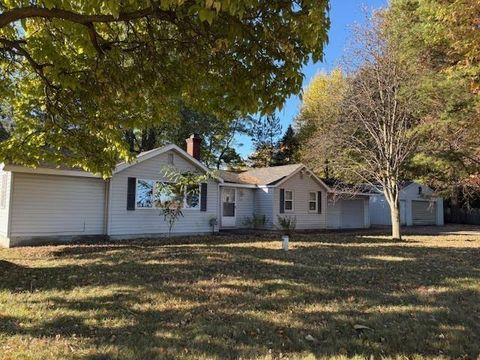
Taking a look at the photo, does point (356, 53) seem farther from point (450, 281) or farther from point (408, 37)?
point (450, 281)

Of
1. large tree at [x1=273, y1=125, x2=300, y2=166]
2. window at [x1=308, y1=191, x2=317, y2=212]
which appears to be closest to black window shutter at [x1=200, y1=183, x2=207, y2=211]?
window at [x1=308, y1=191, x2=317, y2=212]

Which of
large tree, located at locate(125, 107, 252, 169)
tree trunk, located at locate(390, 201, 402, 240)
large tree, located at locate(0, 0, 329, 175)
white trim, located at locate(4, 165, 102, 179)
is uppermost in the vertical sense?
large tree, located at locate(125, 107, 252, 169)

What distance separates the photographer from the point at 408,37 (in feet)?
44.9

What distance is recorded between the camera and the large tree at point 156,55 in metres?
4.66

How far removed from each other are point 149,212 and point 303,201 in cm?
1061

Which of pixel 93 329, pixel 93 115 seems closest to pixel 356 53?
pixel 93 115

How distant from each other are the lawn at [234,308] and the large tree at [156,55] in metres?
2.81

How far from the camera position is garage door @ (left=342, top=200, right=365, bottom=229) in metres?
29.4

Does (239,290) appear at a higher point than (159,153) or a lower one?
lower

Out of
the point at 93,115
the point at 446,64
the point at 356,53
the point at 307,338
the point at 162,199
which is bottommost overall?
the point at 307,338

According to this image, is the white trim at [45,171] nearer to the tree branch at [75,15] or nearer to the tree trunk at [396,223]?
the tree branch at [75,15]

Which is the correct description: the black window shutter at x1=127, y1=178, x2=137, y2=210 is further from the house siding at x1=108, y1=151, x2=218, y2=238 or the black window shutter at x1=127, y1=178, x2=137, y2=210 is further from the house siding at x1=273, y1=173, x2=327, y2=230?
the house siding at x1=273, y1=173, x2=327, y2=230

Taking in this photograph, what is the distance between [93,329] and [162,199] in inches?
525

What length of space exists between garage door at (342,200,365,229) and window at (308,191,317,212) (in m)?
3.55
